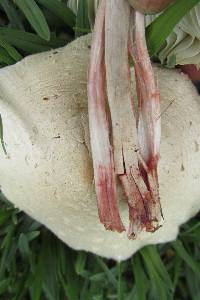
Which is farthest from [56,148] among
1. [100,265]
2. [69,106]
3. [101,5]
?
[100,265]

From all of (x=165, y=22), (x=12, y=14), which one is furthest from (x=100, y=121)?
(x=12, y=14)

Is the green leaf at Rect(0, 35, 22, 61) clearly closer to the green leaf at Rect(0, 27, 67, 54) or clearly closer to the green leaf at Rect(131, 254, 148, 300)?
the green leaf at Rect(0, 27, 67, 54)

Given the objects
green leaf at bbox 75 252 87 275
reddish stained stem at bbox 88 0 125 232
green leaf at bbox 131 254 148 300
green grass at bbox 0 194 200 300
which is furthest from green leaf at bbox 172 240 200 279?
reddish stained stem at bbox 88 0 125 232

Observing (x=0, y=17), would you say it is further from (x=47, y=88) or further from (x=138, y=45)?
(x=138, y=45)

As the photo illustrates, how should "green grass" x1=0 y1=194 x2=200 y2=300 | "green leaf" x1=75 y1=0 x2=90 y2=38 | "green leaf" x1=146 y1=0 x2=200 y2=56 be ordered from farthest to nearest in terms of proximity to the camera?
"green grass" x1=0 y1=194 x2=200 y2=300
"green leaf" x1=75 y1=0 x2=90 y2=38
"green leaf" x1=146 y1=0 x2=200 y2=56

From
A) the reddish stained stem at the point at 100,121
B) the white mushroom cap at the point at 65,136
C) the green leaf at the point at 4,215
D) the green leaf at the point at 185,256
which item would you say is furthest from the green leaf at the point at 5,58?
the green leaf at the point at 185,256

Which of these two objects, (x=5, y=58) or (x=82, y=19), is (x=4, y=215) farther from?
(x=82, y=19)
